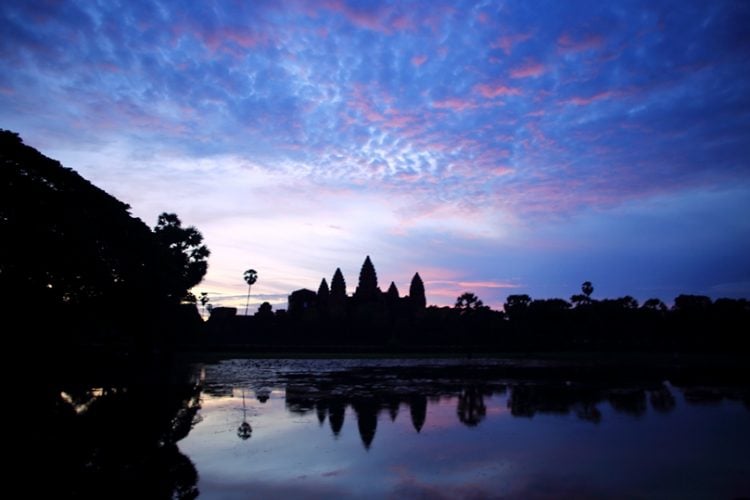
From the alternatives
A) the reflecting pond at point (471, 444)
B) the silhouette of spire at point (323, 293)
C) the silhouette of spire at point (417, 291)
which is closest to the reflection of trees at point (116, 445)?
the reflecting pond at point (471, 444)

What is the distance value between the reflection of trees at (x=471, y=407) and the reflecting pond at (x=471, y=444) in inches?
3.2

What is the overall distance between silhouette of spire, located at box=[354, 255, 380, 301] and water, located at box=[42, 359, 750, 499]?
79.7 meters

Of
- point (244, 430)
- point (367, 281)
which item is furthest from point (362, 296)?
point (244, 430)

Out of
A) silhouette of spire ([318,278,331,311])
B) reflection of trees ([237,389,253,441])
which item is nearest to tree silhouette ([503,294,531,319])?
silhouette of spire ([318,278,331,311])

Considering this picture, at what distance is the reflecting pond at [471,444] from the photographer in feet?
29.2

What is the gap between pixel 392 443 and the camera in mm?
12242

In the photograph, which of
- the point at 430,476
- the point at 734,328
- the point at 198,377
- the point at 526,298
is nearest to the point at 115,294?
the point at 198,377

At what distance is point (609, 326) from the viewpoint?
84125 mm

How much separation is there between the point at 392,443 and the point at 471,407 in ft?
23.1

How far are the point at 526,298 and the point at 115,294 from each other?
96.5 metres

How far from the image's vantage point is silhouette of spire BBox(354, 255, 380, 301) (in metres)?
103

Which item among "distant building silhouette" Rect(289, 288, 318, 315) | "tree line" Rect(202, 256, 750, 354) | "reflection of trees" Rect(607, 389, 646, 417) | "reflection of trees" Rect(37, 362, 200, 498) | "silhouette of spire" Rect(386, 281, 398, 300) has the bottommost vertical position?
"reflection of trees" Rect(37, 362, 200, 498)

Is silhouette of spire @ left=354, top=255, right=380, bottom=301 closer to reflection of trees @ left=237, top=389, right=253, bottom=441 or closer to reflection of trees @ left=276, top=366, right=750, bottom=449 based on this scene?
reflection of trees @ left=276, top=366, right=750, bottom=449

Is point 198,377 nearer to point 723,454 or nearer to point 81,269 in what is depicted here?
point 81,269
